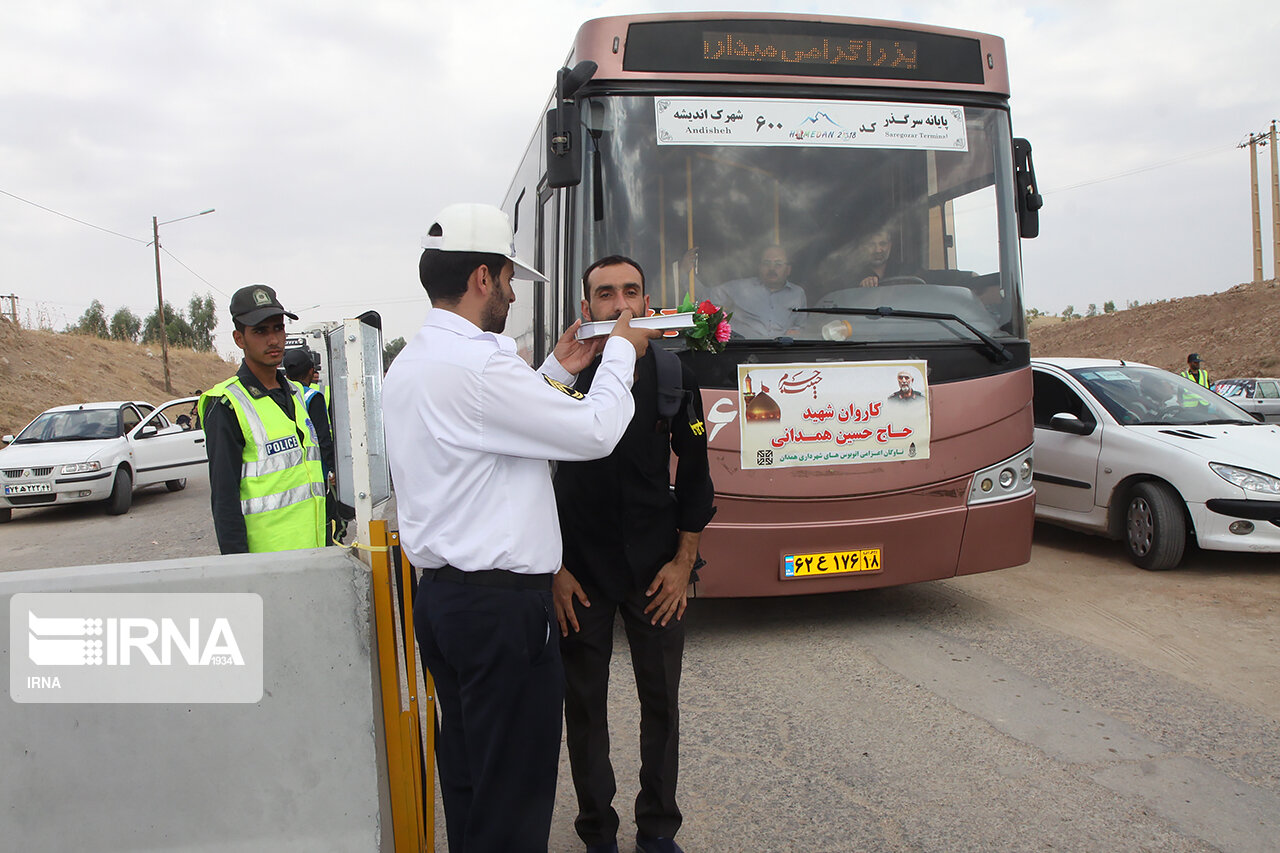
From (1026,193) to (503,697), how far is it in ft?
16.5

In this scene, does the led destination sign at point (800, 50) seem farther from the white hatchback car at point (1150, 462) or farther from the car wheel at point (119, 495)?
the car wheel at point (119, 495)

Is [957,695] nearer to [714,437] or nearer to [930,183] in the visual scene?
[714,437]

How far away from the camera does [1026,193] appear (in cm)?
590

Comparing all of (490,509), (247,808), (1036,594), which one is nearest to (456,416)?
(490,509)

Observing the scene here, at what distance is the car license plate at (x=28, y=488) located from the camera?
13.2 metres

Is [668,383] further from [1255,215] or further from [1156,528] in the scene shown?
[1255,215]

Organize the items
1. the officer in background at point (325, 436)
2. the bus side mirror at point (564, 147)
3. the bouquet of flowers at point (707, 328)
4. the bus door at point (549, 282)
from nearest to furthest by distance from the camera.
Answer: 1. the bouquet of flowers at point (707, 328)
2. the officer in background at point (325, 436)
3. the bus side mirror at point (564, 147)
4. the bus door at point (549, 282)

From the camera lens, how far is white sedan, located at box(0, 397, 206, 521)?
43.5 feet

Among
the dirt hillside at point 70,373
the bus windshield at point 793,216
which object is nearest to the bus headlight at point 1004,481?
the bus windshield at point 793,216

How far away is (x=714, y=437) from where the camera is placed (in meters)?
5.14

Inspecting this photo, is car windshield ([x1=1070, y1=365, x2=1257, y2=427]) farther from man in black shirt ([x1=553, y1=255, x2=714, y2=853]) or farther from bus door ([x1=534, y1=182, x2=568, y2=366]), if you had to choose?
man in black shirt ([x1=553, y1=255, x2=714, y2=853])

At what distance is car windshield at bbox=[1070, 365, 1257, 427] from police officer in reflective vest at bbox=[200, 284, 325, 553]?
270 inches

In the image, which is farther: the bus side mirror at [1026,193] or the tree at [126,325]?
the tree at [126,325]

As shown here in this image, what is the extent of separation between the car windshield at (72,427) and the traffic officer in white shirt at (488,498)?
14.5 meters
